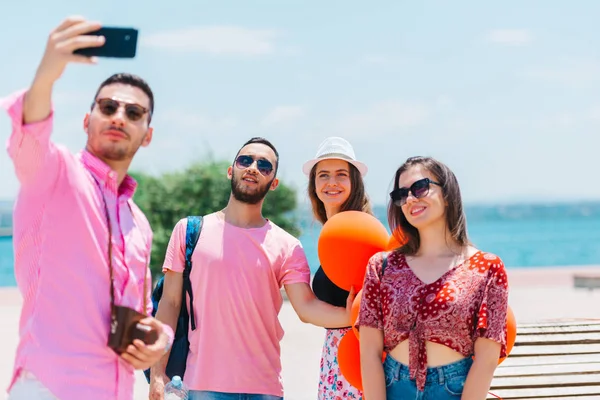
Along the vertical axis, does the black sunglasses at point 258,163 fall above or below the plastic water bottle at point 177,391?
above

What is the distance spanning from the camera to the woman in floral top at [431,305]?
11.3 feet

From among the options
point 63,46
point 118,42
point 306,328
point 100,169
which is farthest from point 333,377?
point 306,328

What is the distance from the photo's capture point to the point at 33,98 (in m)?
2.38

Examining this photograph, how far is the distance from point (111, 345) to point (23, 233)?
1.50 ft

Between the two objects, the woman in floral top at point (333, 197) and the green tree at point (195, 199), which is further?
the green tree at point (195, 199)

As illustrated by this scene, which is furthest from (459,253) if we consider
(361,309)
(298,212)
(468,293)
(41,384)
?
(298,212)

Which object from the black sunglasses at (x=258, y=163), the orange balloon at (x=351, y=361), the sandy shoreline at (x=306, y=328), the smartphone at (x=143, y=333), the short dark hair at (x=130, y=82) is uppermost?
the short dark hair at (x=130, y=82)

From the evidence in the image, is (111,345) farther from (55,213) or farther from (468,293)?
(468,293)

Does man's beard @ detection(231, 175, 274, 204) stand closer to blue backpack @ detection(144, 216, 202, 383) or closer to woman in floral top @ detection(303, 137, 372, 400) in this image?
blue backpack @ detection(144, 216, 202, 383)

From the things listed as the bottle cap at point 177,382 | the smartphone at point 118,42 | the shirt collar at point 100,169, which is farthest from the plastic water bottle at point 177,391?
the smartphone at point 118,42

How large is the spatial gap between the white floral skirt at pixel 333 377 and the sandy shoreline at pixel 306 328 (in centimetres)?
389

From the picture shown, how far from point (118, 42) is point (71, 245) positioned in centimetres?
67

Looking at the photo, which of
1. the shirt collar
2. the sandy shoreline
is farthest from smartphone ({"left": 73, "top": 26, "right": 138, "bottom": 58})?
the sandy shoreline

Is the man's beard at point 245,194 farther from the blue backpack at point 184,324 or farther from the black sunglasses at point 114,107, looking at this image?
the black sunglasses at point 114,107
